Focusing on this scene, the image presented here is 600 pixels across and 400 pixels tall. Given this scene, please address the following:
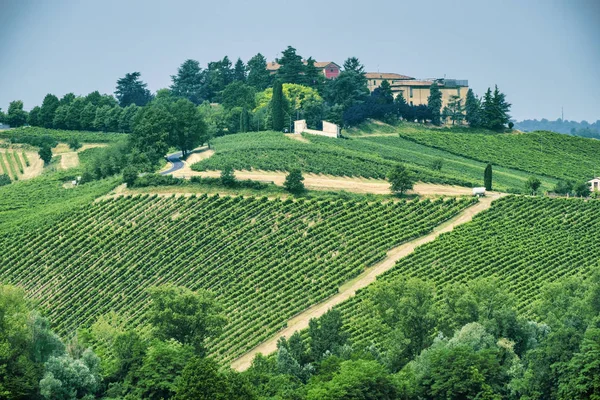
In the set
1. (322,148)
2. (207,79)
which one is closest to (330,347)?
(322,148)

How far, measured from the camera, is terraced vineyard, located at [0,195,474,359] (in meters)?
75.6

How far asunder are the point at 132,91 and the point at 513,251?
92207mm

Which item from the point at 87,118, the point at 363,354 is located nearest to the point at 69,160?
the point at 87,118

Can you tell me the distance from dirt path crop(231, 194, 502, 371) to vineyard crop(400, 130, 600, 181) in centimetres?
3172

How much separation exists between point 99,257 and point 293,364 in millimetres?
25890

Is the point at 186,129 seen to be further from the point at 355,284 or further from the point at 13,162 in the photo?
the point at 355,284

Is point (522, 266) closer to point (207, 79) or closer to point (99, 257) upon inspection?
point (99, 257)

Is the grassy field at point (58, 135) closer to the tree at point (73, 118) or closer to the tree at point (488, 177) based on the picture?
the tree at point (73, 118)

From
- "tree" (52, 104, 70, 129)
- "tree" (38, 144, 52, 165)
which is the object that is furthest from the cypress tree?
"tree" (52, 104, 70, 129)

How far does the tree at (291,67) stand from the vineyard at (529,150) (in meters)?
19.7

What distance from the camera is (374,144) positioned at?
11931cm

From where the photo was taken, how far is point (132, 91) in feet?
531

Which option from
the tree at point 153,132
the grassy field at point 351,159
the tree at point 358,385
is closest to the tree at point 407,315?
the tree at point 358,385

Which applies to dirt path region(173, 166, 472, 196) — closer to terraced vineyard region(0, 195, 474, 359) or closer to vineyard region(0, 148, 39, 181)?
terraced vineyard region(0, 195, 474, 359)
